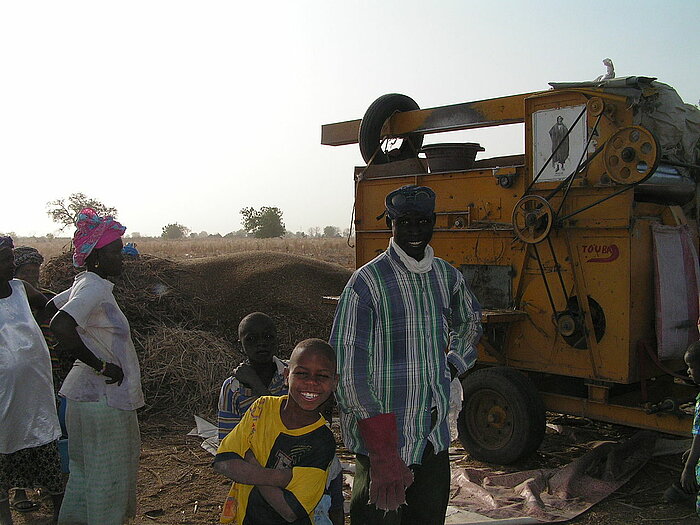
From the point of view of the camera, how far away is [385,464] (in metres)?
2.52

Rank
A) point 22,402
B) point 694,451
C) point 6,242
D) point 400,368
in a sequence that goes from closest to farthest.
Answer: point 400,368 < point 694,451 < point 22,402 < point 6,242

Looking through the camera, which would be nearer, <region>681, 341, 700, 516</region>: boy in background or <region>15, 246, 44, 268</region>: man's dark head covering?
<region>681, 341, 700, 516</region>: boy in background

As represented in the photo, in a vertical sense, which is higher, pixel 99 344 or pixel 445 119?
pixel 445 119

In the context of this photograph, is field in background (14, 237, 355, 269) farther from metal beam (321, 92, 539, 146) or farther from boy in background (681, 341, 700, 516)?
boy in background (681, 341, 700, 516)

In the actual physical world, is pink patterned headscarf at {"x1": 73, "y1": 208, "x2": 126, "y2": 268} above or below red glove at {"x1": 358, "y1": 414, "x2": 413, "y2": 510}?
above

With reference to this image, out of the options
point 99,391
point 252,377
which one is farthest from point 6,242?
point 252,377

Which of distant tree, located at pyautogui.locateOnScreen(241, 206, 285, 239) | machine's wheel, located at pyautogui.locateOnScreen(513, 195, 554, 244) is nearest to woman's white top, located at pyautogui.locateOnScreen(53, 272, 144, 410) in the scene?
machine's wheel, located at pyautogui.locateOnScreen(513, 195, 554, 244)

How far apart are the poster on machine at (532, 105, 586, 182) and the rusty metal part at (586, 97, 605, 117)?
110 millimetres

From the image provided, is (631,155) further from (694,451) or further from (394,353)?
(394,353)

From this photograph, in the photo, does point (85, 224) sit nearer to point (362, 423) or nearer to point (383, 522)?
point (362, 423)

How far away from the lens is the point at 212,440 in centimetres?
631

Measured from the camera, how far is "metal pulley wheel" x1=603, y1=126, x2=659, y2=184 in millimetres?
4883

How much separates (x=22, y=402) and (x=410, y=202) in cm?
283

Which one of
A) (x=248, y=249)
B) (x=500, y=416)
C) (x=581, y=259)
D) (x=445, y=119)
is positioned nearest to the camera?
(x=581, y=259)
